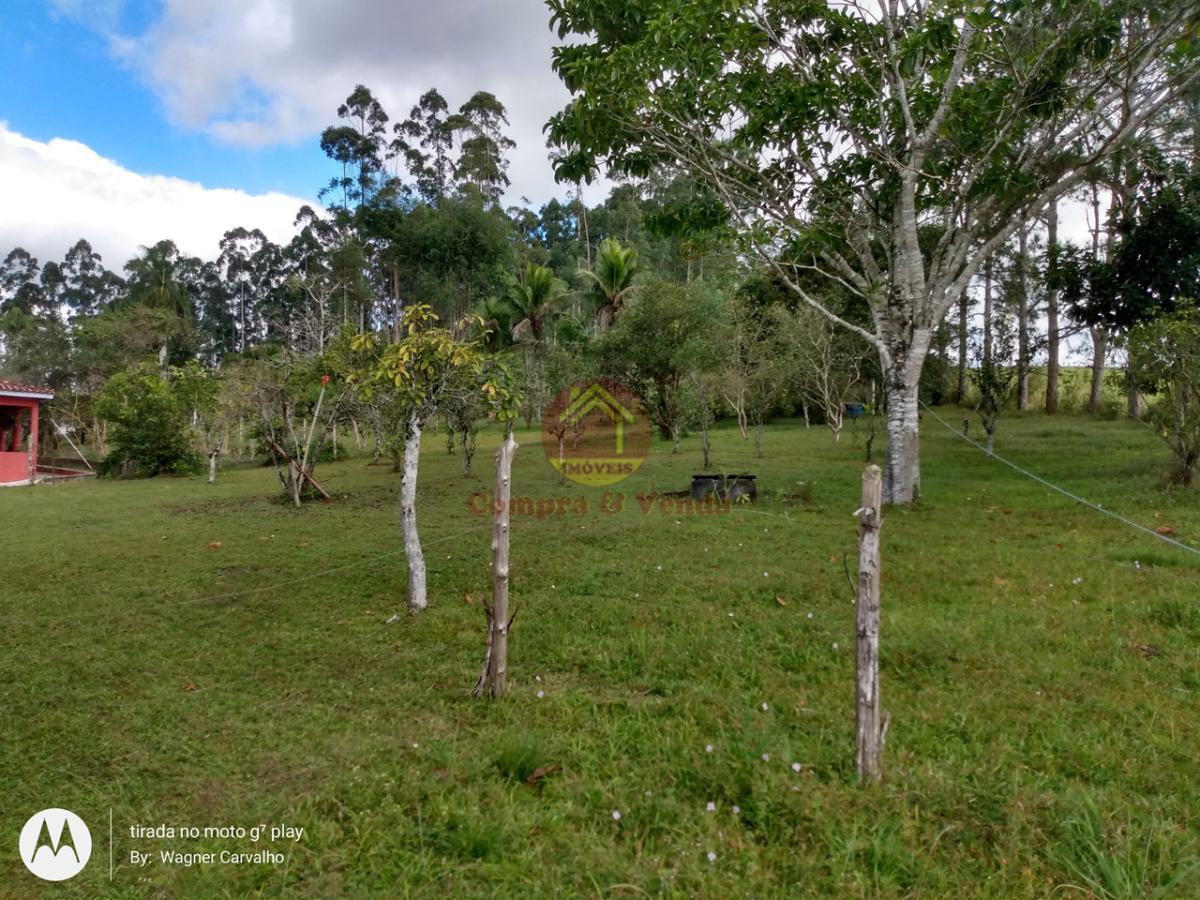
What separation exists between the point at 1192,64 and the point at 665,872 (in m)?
11.0

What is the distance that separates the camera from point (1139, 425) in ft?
59.3

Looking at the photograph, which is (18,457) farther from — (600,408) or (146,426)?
(600,408)

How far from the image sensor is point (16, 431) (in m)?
18.2

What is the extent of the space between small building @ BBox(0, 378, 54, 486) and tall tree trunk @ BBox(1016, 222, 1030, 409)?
23450mm

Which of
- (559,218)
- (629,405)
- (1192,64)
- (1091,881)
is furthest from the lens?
(559,218)

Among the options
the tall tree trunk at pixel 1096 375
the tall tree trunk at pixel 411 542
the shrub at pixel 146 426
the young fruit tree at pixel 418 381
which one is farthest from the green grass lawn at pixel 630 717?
the tall tree trunk at pixel 1096 375

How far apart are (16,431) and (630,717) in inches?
884

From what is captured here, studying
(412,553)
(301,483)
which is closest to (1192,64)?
(412,553)

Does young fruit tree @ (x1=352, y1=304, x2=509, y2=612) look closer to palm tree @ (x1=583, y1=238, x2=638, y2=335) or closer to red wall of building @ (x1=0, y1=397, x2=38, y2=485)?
red wall of building @ (x1=0, y1=397, x2=38, y2=485)

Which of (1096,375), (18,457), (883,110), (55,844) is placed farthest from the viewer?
(1096,375)

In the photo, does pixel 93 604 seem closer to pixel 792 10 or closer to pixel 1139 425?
pixel 792 10

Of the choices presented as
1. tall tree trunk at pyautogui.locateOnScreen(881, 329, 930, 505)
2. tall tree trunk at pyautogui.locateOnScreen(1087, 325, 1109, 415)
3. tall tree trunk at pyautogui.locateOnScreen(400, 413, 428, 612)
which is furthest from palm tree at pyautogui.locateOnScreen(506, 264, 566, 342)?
tall tree trunk at pyautogui.locateOnScreen(400, 413, 428, 612)

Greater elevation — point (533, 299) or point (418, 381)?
point (533, 299)

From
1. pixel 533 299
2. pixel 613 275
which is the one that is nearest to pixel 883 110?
pixel 613 275
